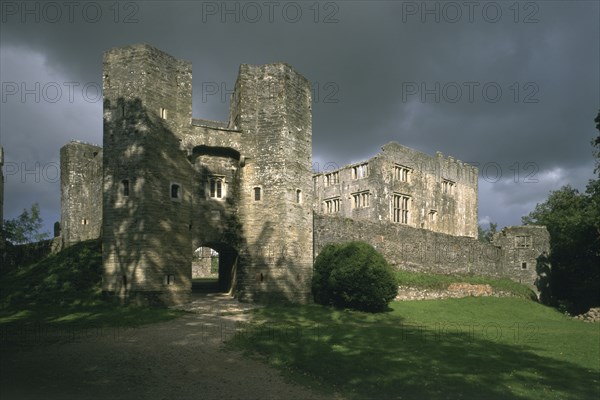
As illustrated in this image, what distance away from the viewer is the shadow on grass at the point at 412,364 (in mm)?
12781

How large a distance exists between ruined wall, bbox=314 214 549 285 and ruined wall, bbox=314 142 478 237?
23.9ft

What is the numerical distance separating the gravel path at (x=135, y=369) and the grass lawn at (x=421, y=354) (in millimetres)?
1201

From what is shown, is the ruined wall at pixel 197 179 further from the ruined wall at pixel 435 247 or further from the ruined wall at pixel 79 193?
the ruined wall at pixel 79 193

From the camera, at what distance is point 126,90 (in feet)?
81.4

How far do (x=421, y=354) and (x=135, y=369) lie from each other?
924 cm

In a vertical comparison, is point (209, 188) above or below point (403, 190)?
below

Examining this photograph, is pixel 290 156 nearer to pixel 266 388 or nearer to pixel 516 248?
pixel 266 388

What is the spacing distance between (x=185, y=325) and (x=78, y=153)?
24.7 meters

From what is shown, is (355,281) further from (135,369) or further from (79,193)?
(79,193)

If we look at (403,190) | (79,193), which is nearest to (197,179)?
(79,193)

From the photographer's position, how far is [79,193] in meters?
38.2

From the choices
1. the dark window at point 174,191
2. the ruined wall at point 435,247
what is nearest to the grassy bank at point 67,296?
the dark window at point 174,191

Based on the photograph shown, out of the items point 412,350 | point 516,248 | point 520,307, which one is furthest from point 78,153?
point 516,248

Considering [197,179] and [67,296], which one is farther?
[197,179]
